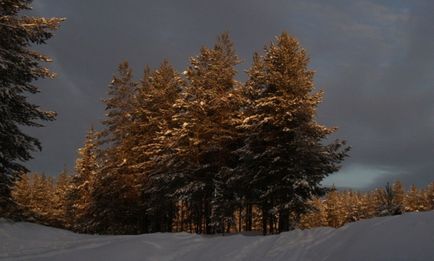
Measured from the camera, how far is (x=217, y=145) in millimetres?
28781

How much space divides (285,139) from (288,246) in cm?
1344

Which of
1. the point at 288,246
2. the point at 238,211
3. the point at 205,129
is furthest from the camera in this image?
the point at 238,211

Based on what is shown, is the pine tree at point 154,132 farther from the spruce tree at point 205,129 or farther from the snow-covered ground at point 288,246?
the snow-covered ground at point 288,246

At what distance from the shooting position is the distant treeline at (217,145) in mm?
26391

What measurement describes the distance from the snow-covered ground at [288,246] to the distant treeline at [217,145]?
28.9ft

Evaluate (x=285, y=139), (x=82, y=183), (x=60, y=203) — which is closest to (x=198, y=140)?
(x=285, y=139)

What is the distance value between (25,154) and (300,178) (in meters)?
13.7

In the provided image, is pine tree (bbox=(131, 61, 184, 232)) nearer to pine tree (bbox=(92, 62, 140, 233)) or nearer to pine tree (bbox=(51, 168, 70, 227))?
pine tree (bbox=(92, 62, 140, 233))

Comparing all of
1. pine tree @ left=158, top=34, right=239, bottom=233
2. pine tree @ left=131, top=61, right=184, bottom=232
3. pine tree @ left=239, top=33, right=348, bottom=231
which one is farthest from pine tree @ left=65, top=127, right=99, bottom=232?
pine tree @ left=239, top=33, right=348, bottom=231

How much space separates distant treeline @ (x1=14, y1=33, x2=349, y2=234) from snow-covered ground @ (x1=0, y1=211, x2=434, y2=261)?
881cm

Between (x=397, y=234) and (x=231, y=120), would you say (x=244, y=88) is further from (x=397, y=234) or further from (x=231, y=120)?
(x=397, y=234)

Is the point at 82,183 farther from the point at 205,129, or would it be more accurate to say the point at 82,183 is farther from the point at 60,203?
the point at 205,129

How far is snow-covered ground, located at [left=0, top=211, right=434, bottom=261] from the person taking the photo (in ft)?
34.0

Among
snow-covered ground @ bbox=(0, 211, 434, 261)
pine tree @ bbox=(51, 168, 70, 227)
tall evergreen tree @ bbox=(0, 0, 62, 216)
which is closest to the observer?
snow-covered ground @ bbox=(0, 211, 434, 261)
